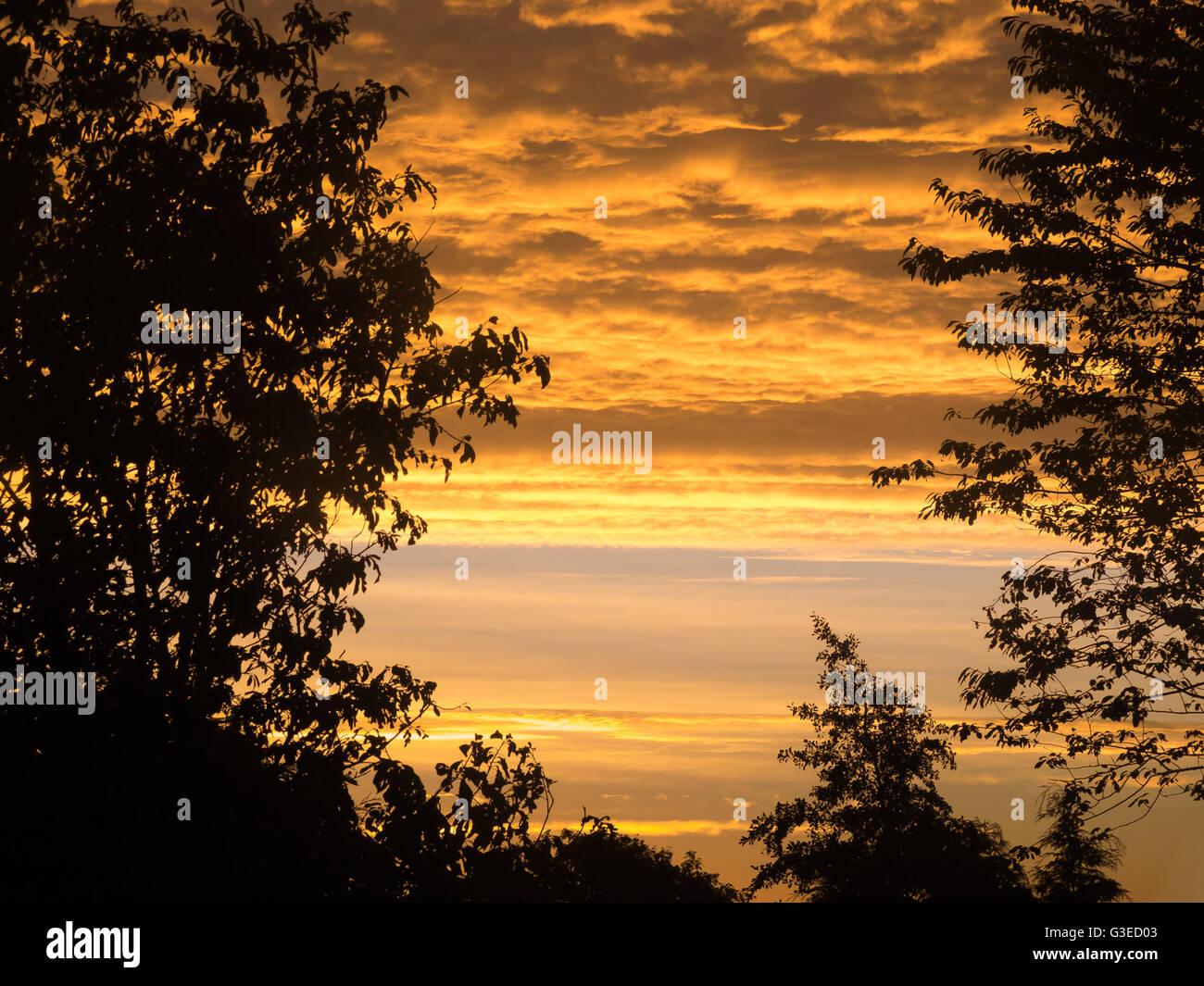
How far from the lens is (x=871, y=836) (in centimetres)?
3550

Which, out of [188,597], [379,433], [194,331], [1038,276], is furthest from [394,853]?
[1038,276]

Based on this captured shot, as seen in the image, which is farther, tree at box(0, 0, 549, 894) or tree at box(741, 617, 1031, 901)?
tree at box(741, 617, 1031, 901)

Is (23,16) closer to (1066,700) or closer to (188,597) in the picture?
(188,597)

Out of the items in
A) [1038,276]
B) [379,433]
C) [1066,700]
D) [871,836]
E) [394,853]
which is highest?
[1038,276]

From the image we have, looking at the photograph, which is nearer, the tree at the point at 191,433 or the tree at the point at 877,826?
the tree at the point at 191,433

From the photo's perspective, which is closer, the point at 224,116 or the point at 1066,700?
the point at 224,116

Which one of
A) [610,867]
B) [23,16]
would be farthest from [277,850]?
[610,867]

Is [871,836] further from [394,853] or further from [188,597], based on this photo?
[188,597]

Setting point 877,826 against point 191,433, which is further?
point 877,826

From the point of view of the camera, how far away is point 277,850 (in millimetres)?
10383
